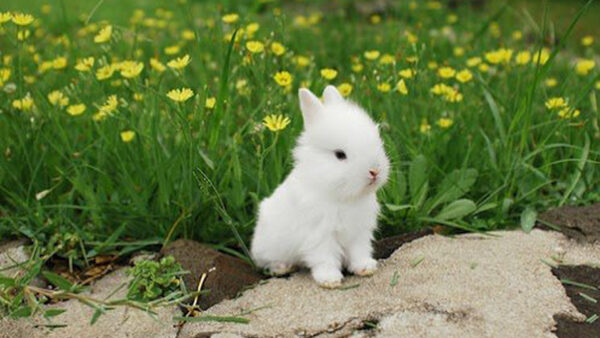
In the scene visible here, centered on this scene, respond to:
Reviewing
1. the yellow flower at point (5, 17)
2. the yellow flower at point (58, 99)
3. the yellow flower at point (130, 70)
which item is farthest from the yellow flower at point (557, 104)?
the yellow flower at point (5, 17)

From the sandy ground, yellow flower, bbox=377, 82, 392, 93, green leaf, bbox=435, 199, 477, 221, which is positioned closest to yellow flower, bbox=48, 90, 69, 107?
the sandy ground

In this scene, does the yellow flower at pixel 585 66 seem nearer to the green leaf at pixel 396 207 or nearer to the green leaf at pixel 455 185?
the green leaf at pixel 455 185

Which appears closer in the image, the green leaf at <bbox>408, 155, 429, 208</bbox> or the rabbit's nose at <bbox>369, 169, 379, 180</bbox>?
the rabbit's nose at <bbox>369, 169, 379, 180</bbox>

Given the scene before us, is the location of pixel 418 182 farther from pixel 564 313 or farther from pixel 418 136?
pixel 564 313

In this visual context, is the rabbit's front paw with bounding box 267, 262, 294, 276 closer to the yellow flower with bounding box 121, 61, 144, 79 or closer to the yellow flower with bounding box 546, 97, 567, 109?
the yellow flower with bounding box 121, 61, 144, 79

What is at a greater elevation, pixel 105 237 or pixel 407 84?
pixel 407 84

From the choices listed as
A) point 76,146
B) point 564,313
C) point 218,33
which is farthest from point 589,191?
point 76,146

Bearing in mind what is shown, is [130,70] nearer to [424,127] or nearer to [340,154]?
[340,154]

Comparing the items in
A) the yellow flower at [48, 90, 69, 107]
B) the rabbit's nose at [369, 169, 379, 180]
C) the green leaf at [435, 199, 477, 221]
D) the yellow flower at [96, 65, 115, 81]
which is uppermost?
the yellow flower at [96, 65, 115, 81]
